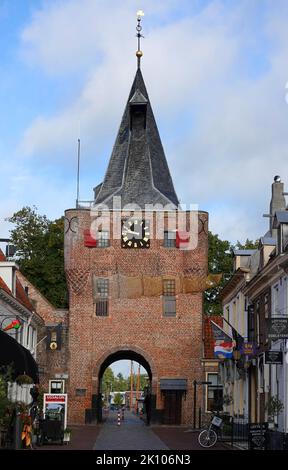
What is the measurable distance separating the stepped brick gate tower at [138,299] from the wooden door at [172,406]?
0.06 metres

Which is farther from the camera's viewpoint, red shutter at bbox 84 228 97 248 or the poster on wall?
red shutter at bbox 84 228 97 248

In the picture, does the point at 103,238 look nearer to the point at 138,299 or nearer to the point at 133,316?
the point at 138,299

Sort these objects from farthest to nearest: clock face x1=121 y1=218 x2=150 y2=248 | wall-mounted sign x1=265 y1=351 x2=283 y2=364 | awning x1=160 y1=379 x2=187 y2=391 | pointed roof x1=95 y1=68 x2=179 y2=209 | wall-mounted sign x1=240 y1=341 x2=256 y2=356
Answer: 1. pointed roof x1=95 y1=68 x2=179 y2=209
2. clock face x1=121 y1=218 x2=150 y2=248
3. awning x1=160 y1=379 x2=187 y2=391
4. wall-mounted sign x1=240 y1=341 x2=256 y2=356
5. wall-mounted sign x1=265 y1=351 x2=283 y2=364

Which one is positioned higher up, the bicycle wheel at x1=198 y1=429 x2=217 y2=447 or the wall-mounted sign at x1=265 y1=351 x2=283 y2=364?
the wall-mounted sign at x1=265 y1=351 x2=283 y2=364

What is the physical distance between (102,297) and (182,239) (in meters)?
6.19

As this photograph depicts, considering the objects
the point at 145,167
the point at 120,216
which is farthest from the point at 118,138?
the point at 120,216

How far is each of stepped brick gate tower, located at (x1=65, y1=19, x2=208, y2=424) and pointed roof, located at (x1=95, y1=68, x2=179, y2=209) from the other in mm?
1453

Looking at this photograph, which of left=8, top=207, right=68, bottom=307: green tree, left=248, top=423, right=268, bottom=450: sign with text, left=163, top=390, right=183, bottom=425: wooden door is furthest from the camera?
left=8, top=207, right=68, bottom=307: green tree

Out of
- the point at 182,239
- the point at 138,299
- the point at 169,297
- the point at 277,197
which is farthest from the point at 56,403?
the point at 182,239

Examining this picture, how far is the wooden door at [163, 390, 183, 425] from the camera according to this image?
163ft

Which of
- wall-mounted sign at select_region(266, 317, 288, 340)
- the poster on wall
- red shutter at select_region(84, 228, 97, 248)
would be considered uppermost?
red shutter at select_region(84, 228, 97, 248)

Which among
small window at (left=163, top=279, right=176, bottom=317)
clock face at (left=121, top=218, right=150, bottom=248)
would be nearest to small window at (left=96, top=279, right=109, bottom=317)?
clock face at (left=121, top=218, right=150, bottom=248)

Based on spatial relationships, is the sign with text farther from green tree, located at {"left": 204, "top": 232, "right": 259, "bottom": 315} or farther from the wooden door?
green tree, located at {"left": 204, "top": 232, "right": 259, "bottom": 315}

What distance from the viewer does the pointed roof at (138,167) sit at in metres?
53.9
